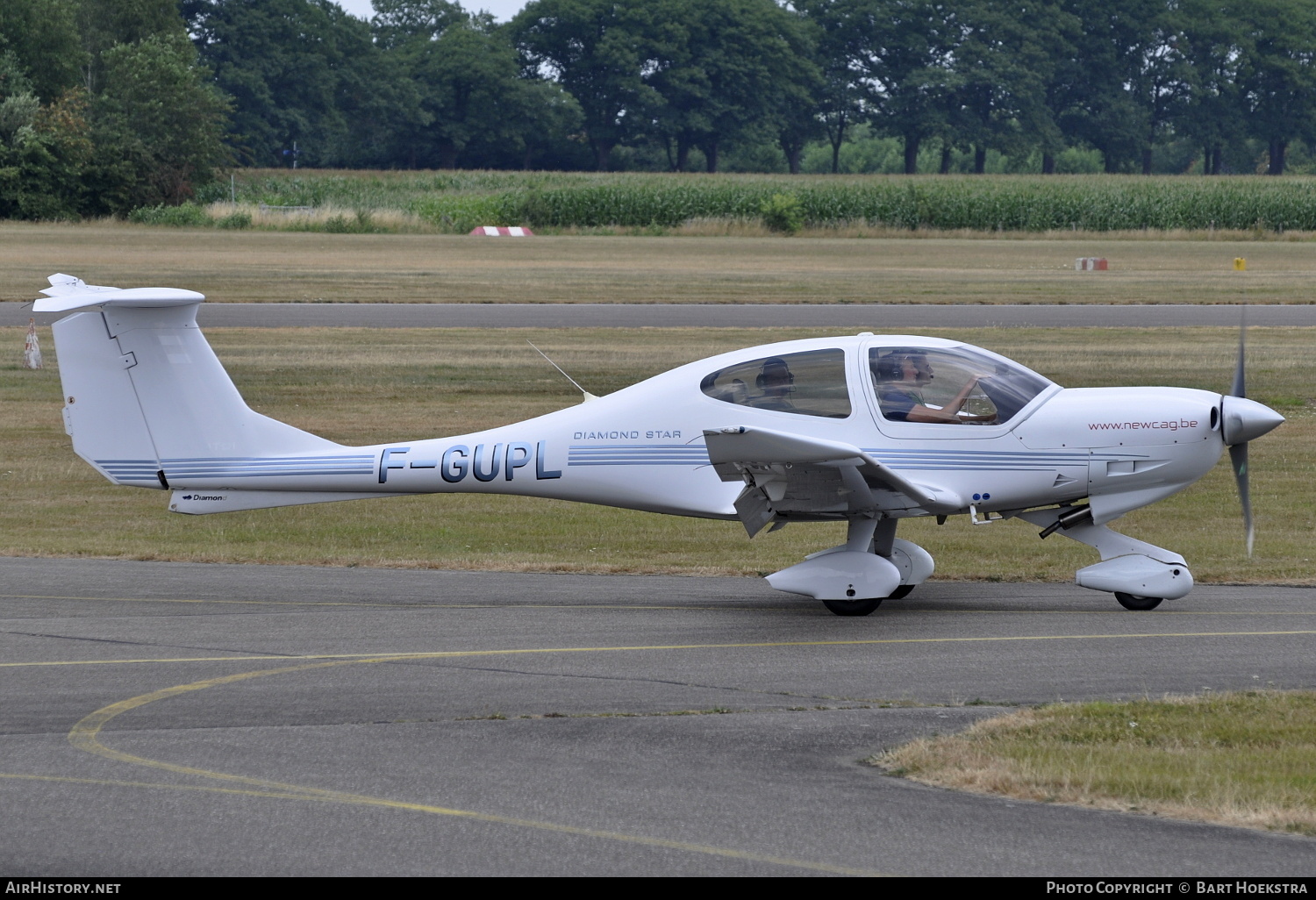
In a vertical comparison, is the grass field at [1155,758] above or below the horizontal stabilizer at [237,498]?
below

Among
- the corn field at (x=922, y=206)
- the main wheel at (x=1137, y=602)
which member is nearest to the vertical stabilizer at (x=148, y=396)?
the main wheel at (x=1137, y=602)

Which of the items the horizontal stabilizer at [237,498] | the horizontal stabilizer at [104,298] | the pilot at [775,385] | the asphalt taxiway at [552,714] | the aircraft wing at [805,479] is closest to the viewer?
the asphalt taxiway at [552,714]

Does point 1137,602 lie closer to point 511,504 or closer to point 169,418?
Result: point 169,418

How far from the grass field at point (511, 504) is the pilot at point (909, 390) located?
2.26m

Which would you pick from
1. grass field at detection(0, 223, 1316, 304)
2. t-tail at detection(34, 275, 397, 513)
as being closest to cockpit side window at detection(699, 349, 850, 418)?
t-tail at detection(34, 275, 397, 513)

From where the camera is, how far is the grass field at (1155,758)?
6.44 meters

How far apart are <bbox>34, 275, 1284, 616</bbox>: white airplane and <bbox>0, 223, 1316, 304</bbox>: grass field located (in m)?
25.9

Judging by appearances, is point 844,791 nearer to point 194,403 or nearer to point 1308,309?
point 194,403

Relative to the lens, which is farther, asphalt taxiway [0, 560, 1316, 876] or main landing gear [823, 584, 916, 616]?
main landing gear [823, 584, 916, 616]

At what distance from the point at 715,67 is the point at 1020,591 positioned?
382ft

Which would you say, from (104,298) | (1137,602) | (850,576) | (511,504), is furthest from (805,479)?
(511,504)

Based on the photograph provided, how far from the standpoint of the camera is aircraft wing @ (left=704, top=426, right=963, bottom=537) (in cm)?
984

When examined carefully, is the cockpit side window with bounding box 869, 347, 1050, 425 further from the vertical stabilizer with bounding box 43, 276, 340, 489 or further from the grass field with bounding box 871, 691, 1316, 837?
the vertical stabilizer with bounding box 43, 276, 340, 489

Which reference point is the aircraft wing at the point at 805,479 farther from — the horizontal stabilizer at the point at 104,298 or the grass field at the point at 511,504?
the horizontal stabilizer at the point at 104,298
